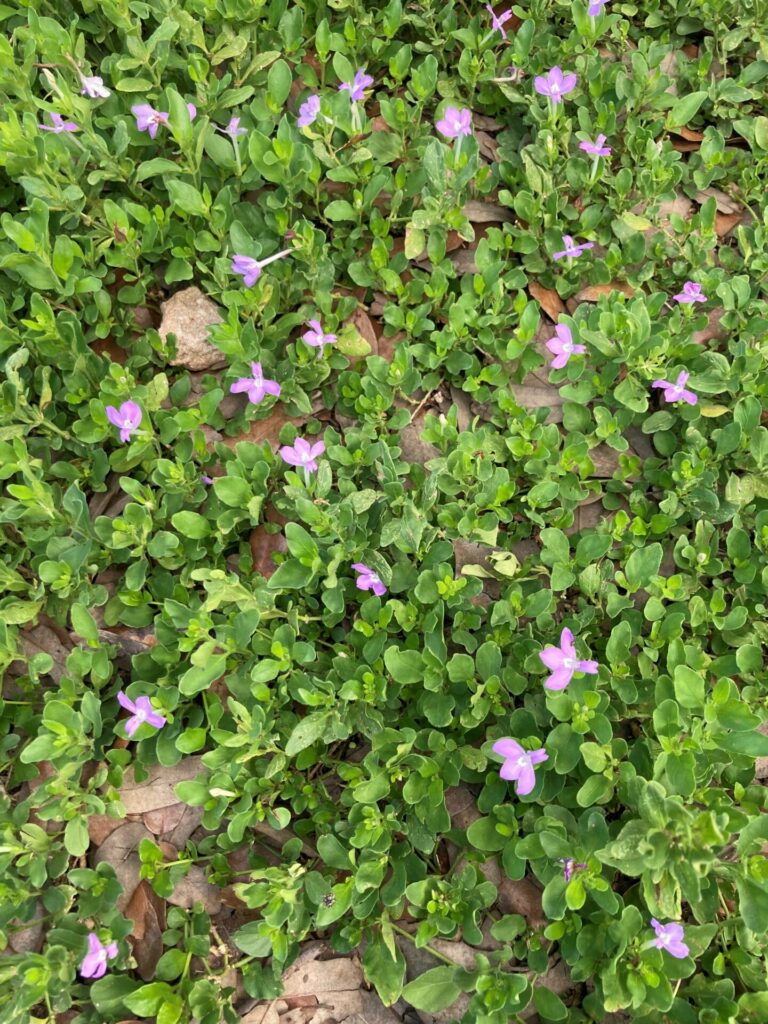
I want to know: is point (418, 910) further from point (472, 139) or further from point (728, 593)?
point (472, 139)

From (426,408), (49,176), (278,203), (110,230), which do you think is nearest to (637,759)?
(426,408)

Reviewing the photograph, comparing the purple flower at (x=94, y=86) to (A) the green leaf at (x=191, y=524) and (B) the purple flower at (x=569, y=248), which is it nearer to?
(A) the green leaf at (x=191, y=524)

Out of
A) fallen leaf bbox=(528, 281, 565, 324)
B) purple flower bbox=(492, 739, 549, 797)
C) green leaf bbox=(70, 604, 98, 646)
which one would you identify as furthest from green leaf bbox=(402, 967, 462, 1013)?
fallen leaf bbox=(528, 281, 565, 324)

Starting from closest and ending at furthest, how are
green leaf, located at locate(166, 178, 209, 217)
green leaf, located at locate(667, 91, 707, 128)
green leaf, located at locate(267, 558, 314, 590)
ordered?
1. green leaf, located at locate(267, 558, 314, 590)
2. green leaf, located at locate(166, 178, 209, 217)
3. green leaf, located at locate(667, 91, 707, 128)

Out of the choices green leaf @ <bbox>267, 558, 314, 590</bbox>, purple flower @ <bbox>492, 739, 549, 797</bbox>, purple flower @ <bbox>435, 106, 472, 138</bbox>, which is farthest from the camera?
purple flower @ <bbox>435, 106, 472, 138</bbox>

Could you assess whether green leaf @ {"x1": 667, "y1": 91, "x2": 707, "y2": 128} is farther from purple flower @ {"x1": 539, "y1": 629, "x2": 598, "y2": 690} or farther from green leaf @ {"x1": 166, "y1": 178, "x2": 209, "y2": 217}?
purple flower @ {"x1": 539, "y1": 629, "x2": 598, "y2": 690}

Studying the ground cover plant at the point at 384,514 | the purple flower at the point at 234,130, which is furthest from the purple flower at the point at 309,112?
the purple flower at the point at 234,130

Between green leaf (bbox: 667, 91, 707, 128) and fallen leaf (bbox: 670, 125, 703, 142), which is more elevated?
green leaf (bbox: 667, 91, 707, 128)
